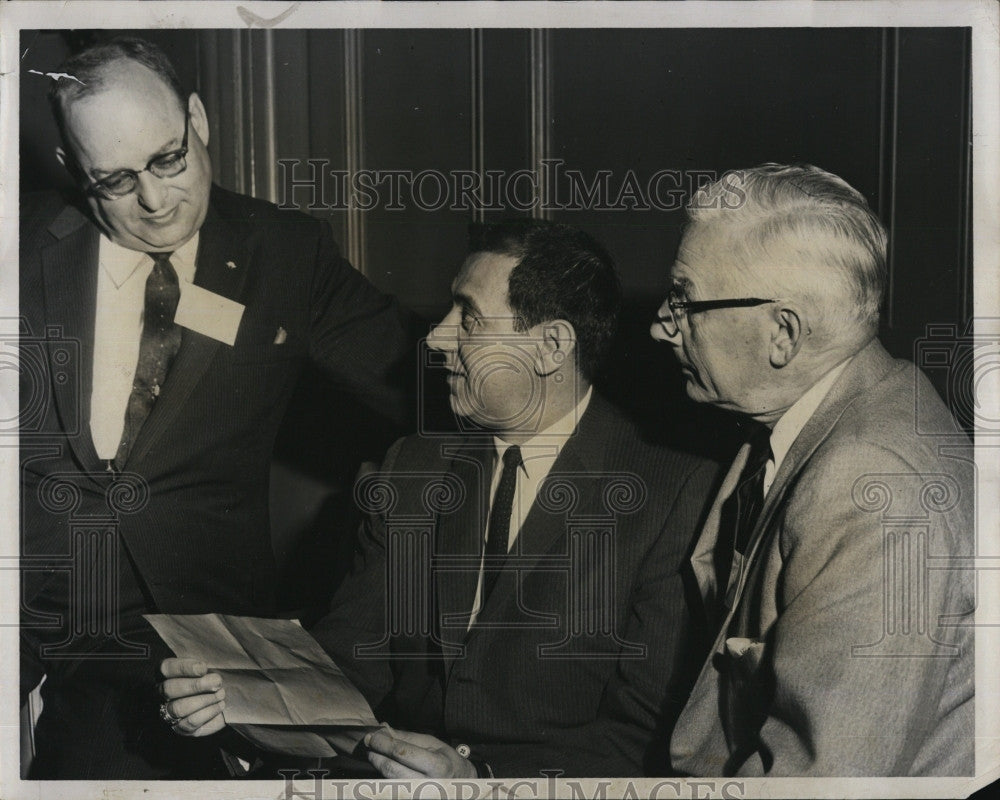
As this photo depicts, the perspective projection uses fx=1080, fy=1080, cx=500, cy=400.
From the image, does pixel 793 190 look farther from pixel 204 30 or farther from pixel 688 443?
pixel 204 30

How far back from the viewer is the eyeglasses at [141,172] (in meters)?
2.17

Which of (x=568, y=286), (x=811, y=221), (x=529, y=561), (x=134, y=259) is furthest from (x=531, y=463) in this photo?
(x=134, y=259)


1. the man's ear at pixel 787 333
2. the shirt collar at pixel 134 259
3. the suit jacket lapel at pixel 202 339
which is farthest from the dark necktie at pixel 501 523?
the shirt collar at pixel 134 259

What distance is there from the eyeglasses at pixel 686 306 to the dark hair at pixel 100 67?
1.06 meters

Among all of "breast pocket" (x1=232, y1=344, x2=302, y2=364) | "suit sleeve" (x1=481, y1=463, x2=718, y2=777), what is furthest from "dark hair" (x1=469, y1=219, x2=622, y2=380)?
"breast pocket" (x1=232, y1=344, x2=302, y2=364)

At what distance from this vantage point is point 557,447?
6.97ft

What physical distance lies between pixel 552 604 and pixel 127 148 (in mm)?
1239

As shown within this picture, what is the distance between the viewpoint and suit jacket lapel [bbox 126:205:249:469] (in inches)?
86.4

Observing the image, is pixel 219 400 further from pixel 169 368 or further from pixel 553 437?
pixel 553 437

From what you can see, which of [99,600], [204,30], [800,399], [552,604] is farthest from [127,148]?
[800,399]

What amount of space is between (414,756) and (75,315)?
3.71ft

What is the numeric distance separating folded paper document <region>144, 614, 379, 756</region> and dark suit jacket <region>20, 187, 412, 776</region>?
5cm

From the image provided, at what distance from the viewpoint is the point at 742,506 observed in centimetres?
203

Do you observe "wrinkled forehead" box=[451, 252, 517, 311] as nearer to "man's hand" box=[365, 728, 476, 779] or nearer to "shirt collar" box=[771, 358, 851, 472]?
"shirt collar" box=[771, 358, 851, 472]
